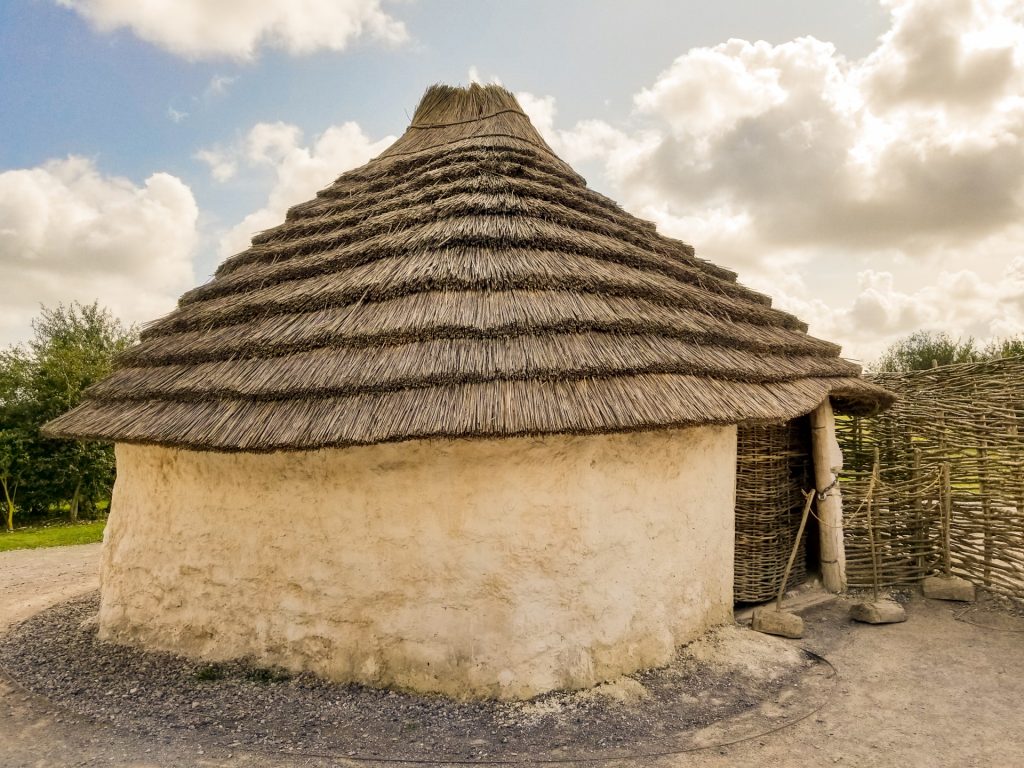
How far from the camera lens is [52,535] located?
13.0m

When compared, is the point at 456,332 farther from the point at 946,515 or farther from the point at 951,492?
the point at 951,492

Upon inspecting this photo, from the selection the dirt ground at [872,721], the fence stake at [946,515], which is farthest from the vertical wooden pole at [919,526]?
the dirt ground at [872,721]

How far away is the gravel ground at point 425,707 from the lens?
382cm

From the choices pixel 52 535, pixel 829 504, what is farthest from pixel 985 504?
pixel 52 535

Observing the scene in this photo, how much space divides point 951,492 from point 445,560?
19.8 feet

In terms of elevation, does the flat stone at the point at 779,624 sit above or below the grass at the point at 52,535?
above

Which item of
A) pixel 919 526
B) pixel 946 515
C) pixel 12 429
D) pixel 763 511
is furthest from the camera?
pixel 12 429

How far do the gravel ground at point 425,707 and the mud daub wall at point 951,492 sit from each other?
259 centimetres

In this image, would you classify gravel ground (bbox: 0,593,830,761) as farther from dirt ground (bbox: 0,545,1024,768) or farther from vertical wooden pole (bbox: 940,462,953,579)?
vertical wooden pole (bbox: 940,462,953,579)

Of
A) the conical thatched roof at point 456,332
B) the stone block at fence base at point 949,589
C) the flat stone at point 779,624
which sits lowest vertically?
the flat stone at point 779,624

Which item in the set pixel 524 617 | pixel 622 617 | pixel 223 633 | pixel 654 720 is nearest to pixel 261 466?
pixel 223 633

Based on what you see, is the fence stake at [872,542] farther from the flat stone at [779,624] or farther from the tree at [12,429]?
the tree at [12,429]

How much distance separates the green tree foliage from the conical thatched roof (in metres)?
10.7

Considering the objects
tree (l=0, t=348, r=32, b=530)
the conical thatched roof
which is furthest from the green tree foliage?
the conical thatched roof
